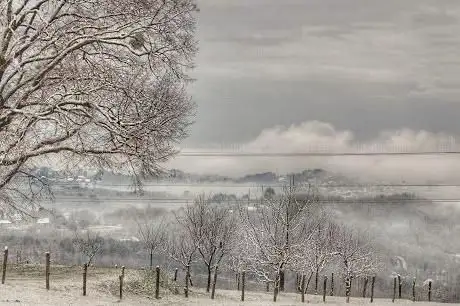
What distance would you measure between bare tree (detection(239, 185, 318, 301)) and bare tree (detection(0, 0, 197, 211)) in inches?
718

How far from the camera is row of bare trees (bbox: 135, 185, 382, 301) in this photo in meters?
42.7

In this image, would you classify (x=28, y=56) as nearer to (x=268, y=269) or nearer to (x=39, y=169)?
(x=39, y=169)

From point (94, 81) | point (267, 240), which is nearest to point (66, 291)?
point (94, 81)

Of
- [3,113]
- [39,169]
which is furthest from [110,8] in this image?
[39,169]

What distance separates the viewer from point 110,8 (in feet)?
67.4

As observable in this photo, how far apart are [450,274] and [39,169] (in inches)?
2839

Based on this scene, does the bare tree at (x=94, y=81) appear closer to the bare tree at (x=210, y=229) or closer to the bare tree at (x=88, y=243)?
the bare tree at (x=210, y=229)

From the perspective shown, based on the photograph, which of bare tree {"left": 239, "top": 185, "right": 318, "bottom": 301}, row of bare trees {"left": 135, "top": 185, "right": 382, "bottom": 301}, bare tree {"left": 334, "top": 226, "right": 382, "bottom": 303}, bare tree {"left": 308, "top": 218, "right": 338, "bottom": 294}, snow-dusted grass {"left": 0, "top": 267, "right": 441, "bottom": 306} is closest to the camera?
snow-dusted grass {"left": 0, "top": 267, "right": 441, "bottom": 306}

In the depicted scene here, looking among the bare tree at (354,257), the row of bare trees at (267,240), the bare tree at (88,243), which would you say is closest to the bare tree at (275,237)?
the row of bare trees at (267,240)

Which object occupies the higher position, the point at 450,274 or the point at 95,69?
the point at 95,69

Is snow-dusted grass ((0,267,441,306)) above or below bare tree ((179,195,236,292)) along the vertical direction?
below

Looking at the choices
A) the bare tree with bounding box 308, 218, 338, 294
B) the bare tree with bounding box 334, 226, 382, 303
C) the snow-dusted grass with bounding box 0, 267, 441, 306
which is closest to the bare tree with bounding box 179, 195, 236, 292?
the bare tree with bounding box 308, 218, 338, 294

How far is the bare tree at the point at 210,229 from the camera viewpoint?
152ft

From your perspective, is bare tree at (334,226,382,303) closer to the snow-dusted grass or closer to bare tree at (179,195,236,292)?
bare tree at (179,195,236,292)
